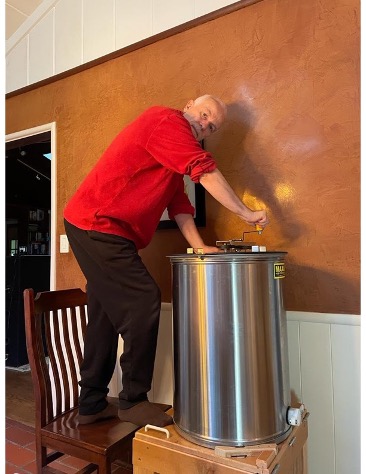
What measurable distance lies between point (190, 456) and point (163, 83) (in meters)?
1.73

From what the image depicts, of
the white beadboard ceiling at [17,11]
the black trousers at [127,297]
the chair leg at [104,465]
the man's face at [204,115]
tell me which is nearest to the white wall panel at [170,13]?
the man's face at [204,115]

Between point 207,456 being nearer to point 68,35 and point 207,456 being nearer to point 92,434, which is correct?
point 92,434

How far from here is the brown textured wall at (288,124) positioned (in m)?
1.49

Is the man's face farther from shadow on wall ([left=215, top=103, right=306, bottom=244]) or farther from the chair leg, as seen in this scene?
the chair leg

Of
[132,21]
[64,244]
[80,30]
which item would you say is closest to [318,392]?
[64,244]

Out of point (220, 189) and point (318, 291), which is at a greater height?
point (220, 189)

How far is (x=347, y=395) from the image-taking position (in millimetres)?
1436

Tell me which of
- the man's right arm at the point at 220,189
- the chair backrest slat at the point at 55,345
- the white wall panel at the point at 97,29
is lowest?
the chair backrest slat at the point at 55,345

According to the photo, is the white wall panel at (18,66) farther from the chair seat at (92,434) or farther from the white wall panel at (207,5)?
the chair seat at (92,434)

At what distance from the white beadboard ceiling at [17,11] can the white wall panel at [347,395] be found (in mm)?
2800

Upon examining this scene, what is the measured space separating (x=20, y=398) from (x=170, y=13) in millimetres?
2824

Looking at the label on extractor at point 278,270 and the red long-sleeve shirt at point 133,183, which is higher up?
the red long-sleeve shirt at point 133,183

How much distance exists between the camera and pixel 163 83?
6.47ft

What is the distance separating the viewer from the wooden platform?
1038 millimetres
